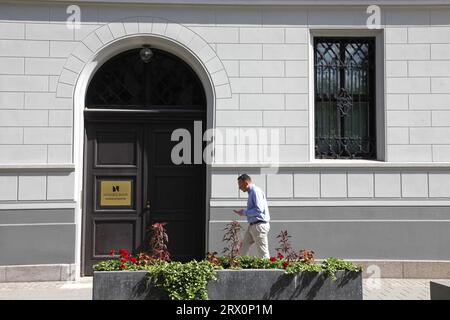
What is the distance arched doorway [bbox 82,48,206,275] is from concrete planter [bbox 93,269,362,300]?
3806 mm

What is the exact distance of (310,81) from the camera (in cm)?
946

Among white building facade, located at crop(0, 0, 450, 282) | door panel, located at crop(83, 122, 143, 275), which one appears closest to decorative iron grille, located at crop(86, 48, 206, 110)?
white building facade, located at crop(0, 0, 450, 282)

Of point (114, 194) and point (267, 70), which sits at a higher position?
point (267, 70)

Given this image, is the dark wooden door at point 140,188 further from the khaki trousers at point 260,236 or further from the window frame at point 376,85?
the window frame at point 376,85

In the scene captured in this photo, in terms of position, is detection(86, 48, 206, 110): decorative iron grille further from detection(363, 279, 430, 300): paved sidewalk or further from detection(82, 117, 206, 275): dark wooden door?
detection(363, 279, 430, 300): paved sidewalk

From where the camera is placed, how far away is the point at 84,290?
820 centimetres

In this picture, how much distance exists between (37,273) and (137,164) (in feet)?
8.79

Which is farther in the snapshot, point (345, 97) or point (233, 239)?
point (345, 97)

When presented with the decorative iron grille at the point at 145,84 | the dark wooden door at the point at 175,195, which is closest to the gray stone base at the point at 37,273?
the dark wooden door at the point at 175,195

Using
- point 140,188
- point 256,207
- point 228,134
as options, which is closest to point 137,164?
point 140,188

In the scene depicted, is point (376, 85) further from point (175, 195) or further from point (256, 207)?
point (175, 195)

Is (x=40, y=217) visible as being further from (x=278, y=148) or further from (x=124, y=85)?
(x=278, y=148)

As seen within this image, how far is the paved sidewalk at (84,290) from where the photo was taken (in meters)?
7.62

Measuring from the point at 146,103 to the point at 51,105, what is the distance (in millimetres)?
1777
